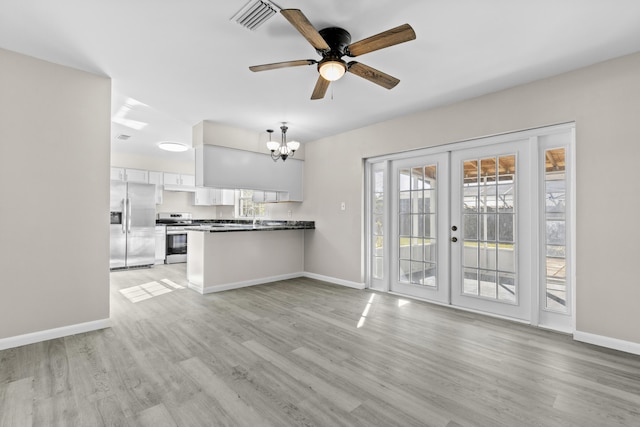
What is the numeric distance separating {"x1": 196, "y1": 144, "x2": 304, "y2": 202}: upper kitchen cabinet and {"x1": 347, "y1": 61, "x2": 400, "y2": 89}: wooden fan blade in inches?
115

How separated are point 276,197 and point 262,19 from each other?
153 inches

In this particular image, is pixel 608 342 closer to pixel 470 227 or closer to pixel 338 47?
pixel 470 227

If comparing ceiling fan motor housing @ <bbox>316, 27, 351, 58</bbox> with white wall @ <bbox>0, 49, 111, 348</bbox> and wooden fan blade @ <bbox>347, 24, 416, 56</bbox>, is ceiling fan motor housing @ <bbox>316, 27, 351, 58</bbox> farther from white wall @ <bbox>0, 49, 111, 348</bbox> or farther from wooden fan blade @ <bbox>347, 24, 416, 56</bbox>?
white wall @ <bbox>0, 49, 111, 348</bbox>

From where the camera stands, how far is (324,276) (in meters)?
5.41

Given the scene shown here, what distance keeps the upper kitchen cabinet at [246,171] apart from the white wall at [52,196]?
5.00 feet

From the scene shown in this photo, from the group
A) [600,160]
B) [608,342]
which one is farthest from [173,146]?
[608,342]

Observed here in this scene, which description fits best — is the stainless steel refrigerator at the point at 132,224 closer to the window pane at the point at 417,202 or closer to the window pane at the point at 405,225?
the window pane at the point at 405,225

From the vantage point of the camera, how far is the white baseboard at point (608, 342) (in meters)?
2.62

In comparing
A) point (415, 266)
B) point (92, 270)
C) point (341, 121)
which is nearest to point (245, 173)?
point (341, 121)

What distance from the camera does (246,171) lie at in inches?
201

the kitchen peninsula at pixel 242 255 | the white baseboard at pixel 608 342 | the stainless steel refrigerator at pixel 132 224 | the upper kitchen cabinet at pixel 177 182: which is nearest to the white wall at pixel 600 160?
the white baseboard at pixel 608 342

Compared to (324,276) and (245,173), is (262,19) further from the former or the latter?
(324,276)

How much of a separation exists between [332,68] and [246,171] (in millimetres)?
3130

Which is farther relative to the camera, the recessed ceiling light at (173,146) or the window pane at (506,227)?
the recessed ceiling light at (173,146)
